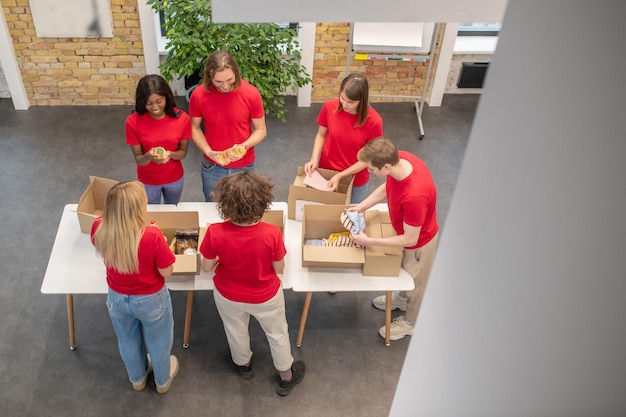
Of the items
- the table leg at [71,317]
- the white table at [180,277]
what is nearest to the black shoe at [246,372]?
the white table at [180,277]

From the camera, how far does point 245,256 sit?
8.78 feet

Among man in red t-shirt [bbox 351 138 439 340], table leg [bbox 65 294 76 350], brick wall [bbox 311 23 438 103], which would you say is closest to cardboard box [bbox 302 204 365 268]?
man in red t-shirt [bbox 351 138 439 340]

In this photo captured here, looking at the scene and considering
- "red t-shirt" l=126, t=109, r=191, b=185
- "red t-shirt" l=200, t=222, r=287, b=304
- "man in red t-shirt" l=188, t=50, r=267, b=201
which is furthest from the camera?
"red t-shirt" l=126, t=109, r=191, b=185

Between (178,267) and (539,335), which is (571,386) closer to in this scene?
(539,335)

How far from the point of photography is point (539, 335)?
400mm

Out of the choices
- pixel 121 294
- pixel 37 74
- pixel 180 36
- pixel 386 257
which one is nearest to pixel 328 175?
pixel 386 257

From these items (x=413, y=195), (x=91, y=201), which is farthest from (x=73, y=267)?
(x=413, y=195)

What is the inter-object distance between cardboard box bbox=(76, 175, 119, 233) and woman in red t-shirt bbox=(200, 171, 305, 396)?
92cm

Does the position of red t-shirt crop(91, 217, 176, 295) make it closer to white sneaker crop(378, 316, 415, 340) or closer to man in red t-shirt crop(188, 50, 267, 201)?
man in red t-shirt crop(188, 50, 267, 201)

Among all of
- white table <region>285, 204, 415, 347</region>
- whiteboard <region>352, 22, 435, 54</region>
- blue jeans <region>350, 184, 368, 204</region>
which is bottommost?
white table <region>285, 204, 415, 347</region>

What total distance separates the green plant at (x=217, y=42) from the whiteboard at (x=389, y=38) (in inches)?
35.2

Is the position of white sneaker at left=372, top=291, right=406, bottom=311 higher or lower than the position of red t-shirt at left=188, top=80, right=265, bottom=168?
lower

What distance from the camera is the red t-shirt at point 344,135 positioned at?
3.48 meters

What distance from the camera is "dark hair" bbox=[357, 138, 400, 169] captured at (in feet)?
9.12
